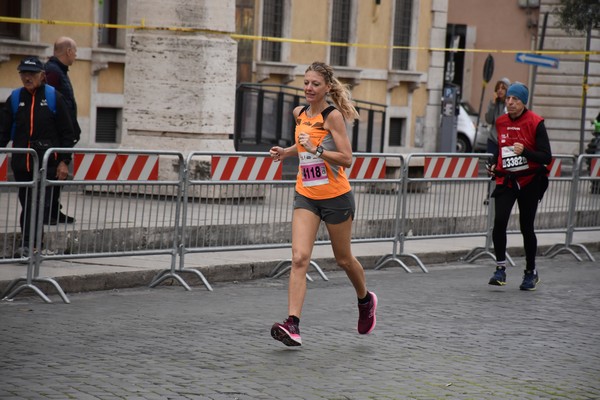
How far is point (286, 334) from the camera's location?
8.72 meters

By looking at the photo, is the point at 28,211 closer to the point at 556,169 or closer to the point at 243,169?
the point at 243,169

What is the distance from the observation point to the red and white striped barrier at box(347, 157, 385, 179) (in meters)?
13.9

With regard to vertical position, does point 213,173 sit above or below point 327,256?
above

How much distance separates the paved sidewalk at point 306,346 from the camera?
7523 millimetres

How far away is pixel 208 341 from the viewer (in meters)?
8.97

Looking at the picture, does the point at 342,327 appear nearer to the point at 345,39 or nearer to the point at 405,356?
the point at 405,356

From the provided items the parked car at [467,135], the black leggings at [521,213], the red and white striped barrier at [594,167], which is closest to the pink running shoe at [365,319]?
the black leggings at [521,213]

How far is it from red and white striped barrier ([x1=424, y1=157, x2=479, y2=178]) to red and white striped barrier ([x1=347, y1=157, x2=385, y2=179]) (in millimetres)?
558

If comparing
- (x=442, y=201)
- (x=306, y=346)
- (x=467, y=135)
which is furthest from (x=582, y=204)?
(x=467, y=135)

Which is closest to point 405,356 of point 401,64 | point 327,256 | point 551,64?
point 327,256

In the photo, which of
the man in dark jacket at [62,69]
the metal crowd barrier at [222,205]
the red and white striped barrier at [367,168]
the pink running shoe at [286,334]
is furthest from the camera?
the man in dark jacket at [62,69]

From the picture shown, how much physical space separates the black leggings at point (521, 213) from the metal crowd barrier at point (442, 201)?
1.45 metres

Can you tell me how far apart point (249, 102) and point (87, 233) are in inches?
515

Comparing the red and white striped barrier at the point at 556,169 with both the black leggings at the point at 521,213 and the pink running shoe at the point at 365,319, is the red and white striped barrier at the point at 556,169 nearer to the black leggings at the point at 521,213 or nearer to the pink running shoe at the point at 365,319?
the black leggings at the point at 521,213
